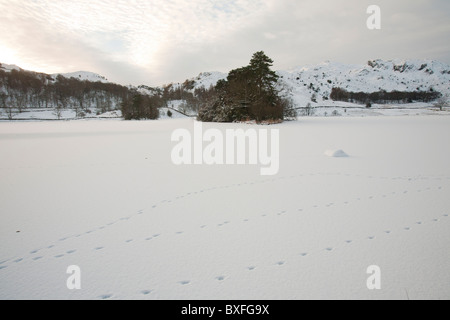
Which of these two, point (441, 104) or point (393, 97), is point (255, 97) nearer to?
point (441, 104)

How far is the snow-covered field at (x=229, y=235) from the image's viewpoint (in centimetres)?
243

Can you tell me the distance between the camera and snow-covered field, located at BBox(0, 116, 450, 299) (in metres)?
2.43

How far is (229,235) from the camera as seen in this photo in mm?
3383

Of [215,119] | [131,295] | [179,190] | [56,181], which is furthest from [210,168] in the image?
[215,119]

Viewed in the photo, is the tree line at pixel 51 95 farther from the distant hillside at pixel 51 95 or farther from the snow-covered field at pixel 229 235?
the snow-covered field at pixel 229 235

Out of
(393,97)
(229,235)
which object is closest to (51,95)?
(229,235)

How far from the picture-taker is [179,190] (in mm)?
5488

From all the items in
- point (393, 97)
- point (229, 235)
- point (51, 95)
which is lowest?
point (229, 235)

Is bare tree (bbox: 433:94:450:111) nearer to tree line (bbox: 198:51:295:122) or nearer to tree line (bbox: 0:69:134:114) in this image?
tree line (bbox: 198:51:295:122)

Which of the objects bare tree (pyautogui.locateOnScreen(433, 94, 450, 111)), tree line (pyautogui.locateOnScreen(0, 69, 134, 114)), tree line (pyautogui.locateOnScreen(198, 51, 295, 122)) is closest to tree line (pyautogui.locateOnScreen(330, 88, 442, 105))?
bare tree (pyautogui.locateOnScreen(433, 94, 450, 111))

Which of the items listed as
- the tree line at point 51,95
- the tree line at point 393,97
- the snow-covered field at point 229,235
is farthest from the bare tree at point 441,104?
the tree line at point 51,95

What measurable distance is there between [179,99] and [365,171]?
437 feet

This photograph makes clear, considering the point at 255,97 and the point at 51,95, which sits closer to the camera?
the point at 255,97

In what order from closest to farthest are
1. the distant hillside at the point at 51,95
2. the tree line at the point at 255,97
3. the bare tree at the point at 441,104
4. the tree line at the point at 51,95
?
the tree line at the point at 255,97 < the bare tree at the point at 441,104 < the distant hillside at the point at 51,95 < the tree line at the point at 51,95
